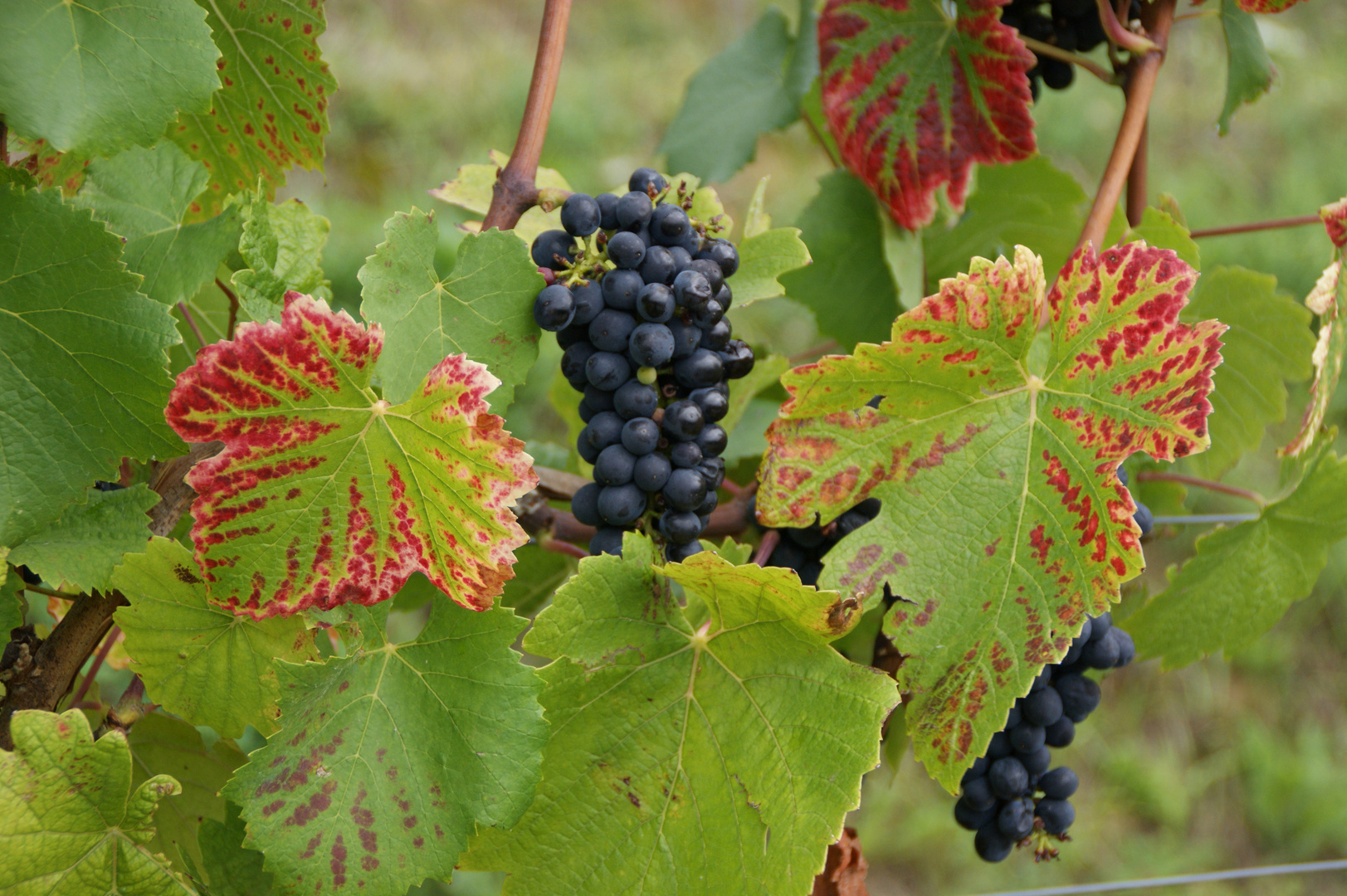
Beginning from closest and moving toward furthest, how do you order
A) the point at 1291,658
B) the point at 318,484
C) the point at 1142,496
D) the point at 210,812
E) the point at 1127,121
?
the point at 318,484
the point at 210,812
the point at 1127,121
the point at 1142,496
the point at 1291,658

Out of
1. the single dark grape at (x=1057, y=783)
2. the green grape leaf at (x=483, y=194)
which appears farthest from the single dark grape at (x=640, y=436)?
the single dark grape at (x=1057, y=783)

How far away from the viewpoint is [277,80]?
29.2 inches

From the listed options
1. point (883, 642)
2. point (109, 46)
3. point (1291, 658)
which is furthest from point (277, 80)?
point (1291, 658)

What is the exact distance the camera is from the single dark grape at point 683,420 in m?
0.63

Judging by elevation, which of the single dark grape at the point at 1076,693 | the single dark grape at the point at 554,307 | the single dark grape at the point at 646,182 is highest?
the single dark grape at the point at 646,182

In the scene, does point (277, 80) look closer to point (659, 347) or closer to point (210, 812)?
point (659, 347)

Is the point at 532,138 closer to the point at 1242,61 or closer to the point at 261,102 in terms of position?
the point at 261,102

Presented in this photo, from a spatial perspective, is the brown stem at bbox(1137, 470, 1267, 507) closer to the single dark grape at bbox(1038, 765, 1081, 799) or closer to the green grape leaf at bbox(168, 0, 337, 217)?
the single dark grape at bbox(1038, 765, 1081, 799)

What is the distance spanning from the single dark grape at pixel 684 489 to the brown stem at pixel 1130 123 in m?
0.38

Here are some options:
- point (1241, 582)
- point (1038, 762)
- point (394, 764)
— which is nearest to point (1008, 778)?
point (1038, 762)

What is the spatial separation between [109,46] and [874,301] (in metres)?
0.69

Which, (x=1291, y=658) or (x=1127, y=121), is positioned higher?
(x=1127, y=121)

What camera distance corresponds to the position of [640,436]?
63 cm

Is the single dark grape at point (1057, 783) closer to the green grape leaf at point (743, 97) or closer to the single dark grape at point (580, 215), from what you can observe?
the single dark grape at point (580, 215)
